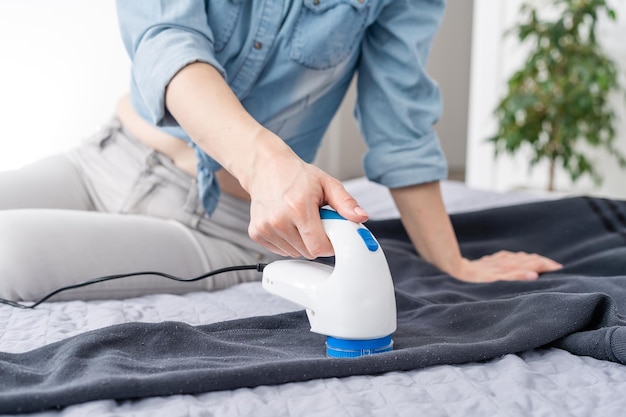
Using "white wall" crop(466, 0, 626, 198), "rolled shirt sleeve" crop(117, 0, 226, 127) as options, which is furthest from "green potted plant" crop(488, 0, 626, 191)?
"rolled shirt sleeve" crop(117, 0, 226, 127)

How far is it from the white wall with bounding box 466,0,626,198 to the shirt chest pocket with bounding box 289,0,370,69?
2.20m

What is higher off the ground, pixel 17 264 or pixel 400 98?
pixel 400 98

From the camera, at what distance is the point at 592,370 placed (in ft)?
2.42

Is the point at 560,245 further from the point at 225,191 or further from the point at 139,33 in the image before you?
the point at 139,33

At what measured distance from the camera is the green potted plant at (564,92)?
9.28ft

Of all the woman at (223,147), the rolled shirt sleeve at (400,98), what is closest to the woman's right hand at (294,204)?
the woman at (223,147)

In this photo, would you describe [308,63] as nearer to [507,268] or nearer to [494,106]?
[507,268]

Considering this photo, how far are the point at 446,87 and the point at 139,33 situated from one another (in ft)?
12.6

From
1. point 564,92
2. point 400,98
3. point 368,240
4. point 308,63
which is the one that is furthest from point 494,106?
point 368,240

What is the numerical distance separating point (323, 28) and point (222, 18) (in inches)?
5.8

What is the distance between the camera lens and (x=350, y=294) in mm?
696

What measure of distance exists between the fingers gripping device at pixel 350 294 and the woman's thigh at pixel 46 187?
2.17 feet

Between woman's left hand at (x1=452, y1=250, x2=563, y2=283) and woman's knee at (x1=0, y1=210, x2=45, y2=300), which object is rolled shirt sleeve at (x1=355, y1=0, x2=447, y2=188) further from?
woman's knee at (x1=0, y1=210, x2=45, y2=300)

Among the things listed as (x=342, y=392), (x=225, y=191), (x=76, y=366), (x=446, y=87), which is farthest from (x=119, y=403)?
(x=446, y=87)
